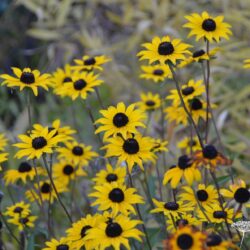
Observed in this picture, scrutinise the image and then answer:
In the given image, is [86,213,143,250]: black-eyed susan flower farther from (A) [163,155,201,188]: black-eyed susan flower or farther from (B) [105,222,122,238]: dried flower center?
(A) [163,155,201,188]: black-eyed susan flower

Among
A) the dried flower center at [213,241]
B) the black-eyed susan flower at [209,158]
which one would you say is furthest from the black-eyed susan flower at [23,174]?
the dried flower center at [213,241]

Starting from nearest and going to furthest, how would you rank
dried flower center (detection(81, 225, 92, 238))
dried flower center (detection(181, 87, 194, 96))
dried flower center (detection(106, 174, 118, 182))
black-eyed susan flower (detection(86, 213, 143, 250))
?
black-eyed susan flower (detection(86, 213, 143, 250)), dried flower center (detection(81, 225, 92, 238)), dried flower center (detection(106, 174, 118, 182)), dried flower center (detection(181, 87, 194, 96))

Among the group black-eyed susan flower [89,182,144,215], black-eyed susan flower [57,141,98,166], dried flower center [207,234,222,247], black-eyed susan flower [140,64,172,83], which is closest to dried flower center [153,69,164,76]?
black-eyed susan flower [140,64,172,83]

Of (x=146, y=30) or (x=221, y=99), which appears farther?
(x=146, y=30)

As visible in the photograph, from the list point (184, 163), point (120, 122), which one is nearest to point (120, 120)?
point (120, 122)

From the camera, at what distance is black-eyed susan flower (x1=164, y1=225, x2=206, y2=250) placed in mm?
775

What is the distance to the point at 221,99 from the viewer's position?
2494 millimetres

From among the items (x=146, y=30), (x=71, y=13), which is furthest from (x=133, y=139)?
(x=71, y=13)

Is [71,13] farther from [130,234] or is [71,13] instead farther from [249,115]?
[130,234]

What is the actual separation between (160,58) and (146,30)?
1808 millimetres

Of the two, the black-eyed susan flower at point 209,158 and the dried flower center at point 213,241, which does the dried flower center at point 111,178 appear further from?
the dried flower center at point 213,241

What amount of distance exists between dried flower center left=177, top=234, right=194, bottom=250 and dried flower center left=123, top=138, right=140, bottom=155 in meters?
0.32

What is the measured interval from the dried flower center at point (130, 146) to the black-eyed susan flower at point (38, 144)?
0.13 metres

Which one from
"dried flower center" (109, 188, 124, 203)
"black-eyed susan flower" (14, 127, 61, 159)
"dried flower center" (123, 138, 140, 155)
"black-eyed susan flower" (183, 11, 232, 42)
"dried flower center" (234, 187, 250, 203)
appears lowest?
"dried flower center" (234, 187, 250, 203)
